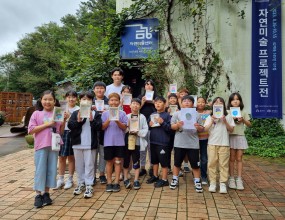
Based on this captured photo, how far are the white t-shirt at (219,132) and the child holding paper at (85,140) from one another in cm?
178

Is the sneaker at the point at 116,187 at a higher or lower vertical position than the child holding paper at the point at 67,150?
lower

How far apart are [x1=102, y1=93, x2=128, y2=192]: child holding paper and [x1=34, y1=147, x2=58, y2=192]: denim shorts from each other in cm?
82

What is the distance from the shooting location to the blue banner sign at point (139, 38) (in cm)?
907

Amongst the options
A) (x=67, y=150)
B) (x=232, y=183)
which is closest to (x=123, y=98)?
(x=67, y=150)

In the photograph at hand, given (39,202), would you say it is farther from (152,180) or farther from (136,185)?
(152,180)

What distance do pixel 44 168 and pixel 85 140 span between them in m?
0.72

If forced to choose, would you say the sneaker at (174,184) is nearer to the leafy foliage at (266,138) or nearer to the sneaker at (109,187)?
the sneaker at (109,187)

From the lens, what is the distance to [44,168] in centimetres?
379

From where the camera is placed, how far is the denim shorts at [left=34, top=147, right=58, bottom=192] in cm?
374

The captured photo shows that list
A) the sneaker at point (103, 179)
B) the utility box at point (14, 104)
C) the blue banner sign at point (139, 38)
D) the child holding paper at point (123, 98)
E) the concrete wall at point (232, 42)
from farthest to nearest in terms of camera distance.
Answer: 1. the utility box at point (14, 104)
2. the blue banner sign at point (139, 38)
3. the concrete wall at point (232, 42)
4. the child holding paper at point (123, 98)
5. the sneaker at point (103, 179)

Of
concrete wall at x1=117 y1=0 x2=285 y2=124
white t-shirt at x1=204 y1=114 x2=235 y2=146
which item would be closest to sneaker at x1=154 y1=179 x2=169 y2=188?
white t-shirt at x1=204 y1=114 x2=235 y2=146

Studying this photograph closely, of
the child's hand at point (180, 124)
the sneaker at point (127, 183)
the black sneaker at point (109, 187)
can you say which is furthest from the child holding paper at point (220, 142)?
the black sneaker at point (109, 187)

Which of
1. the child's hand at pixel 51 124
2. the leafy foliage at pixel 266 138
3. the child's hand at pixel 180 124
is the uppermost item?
the child's hand at pixel 51 124

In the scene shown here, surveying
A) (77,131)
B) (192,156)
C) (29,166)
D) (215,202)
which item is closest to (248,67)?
(192,156)
